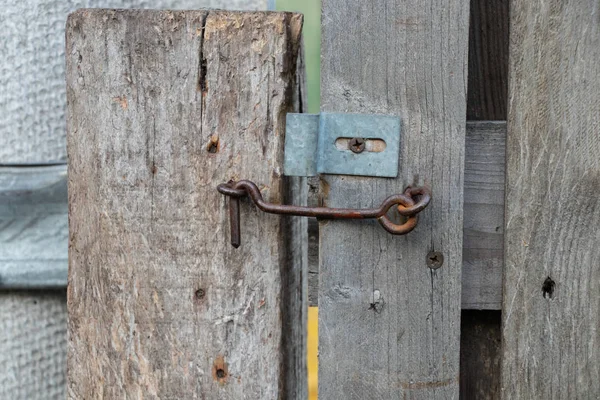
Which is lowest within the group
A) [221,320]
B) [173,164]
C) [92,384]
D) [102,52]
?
[92,384]

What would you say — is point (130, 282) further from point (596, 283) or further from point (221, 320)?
point (596, 283)

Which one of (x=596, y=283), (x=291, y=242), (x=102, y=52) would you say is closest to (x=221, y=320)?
(x=291, y=242)

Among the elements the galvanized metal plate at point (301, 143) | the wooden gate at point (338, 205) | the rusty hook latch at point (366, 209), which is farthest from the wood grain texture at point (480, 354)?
the galvanized metal plate at point (301, 143)

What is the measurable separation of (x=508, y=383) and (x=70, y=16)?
0.90 meters

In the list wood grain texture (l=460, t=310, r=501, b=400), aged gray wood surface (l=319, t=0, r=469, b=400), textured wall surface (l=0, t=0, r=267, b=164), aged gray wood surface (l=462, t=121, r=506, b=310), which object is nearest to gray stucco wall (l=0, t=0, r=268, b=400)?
textured wall surface (l=0, t=0, r=267, b=164)

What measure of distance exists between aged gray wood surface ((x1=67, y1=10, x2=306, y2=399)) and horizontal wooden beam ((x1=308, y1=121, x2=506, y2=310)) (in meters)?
0.15

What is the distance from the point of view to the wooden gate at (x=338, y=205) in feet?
3.50

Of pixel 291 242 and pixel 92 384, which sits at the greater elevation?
pixel 291 242

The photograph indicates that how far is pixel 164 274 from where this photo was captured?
1.12m

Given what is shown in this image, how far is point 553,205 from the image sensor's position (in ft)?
3.54

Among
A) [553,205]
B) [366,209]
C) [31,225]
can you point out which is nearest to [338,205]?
[366,209]

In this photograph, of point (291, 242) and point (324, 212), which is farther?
point (291, 242)

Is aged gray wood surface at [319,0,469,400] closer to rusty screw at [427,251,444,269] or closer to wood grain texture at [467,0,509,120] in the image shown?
rusty screw at [427,251,444,269]

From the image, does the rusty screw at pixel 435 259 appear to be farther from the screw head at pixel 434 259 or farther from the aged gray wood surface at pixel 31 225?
the aged gray wood surface at pixel 31 225
